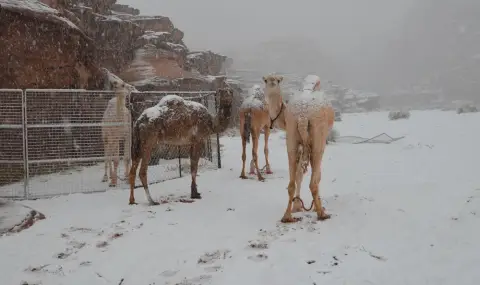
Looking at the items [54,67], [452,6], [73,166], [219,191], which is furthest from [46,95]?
[452,6]

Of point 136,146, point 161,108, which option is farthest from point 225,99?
point 136,146

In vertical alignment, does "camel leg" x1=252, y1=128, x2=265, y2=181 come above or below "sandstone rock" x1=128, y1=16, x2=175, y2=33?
below

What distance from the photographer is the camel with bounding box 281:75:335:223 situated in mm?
5008

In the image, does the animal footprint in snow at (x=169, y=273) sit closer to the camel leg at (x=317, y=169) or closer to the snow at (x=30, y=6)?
the camel leg at (x=317, y=169)

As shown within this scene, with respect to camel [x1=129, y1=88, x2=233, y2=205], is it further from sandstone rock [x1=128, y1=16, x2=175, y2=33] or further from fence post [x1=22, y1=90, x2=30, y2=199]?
sandstone rock [x1=128, y1=16, x2=175, y2=33]

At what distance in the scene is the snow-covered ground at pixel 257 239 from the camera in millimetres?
3559

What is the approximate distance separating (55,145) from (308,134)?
5.69 metres

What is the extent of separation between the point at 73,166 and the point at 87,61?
3850 mm

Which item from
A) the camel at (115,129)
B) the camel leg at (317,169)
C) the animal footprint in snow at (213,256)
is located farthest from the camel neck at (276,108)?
the camel at (115,129)

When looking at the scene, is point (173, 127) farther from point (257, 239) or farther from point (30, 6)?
point (30, 6)

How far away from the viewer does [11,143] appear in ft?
24.1

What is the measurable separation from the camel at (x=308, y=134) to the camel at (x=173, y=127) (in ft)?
6.92

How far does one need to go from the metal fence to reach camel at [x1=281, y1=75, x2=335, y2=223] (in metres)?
3.94

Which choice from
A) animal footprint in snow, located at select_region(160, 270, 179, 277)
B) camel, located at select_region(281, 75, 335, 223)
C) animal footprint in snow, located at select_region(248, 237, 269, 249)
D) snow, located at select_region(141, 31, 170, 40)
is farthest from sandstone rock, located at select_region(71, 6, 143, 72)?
animal footprint in snow, located at select_region(160, 270, 179, 277)
